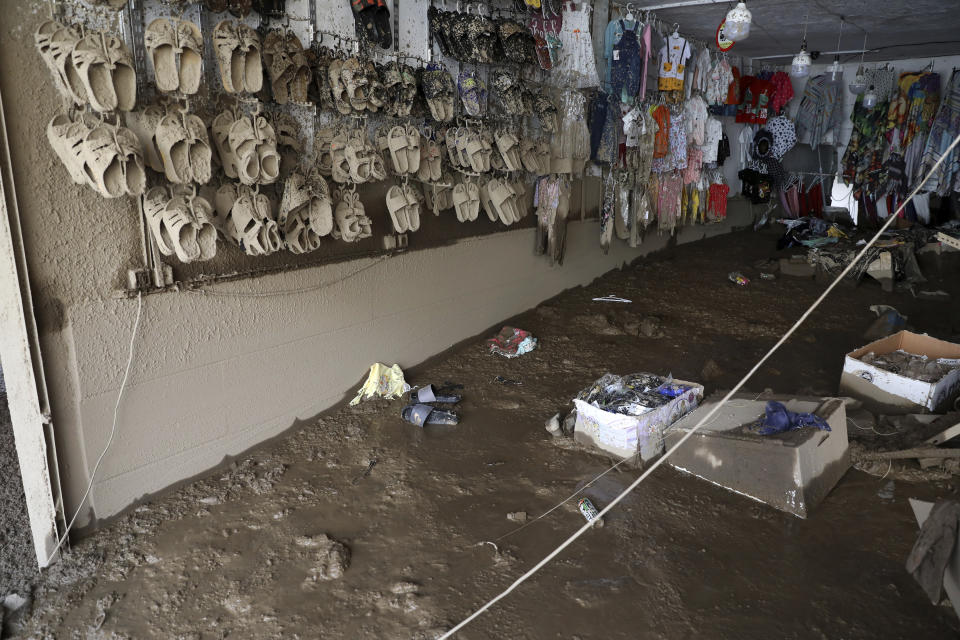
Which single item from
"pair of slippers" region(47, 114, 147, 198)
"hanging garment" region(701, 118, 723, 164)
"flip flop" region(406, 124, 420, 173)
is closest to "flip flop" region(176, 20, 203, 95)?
"pair of slippers" region(47, 114, 147, 198)

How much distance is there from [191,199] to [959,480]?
3.90m

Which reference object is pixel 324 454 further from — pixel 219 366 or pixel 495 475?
pixel 495 475

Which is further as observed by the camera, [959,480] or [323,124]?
[323,124]

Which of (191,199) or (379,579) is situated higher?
(191,199)

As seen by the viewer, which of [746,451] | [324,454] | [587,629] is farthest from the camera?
[324,454]

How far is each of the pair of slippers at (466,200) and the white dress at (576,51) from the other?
1579 mm

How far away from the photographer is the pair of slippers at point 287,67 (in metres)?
3.20

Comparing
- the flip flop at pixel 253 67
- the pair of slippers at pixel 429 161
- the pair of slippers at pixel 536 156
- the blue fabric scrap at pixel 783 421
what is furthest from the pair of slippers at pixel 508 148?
the blue fabric scrap at pixel 783 421

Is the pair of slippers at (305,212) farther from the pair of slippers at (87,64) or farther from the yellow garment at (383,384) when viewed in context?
the yellow garment at (383,384)

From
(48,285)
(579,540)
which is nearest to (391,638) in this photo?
(579,540)

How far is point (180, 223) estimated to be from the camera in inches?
109

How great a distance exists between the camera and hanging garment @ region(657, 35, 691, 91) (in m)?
6.60

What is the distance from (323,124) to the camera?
370cm

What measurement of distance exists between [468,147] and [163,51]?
216 centimetres
